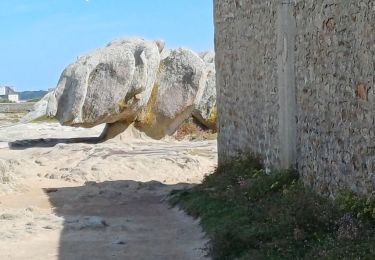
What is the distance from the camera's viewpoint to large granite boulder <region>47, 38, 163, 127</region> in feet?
67.9

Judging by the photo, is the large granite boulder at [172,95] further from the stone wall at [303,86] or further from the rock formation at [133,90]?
the stone wall at [303,86]

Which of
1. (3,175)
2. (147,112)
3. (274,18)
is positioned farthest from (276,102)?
(147,112)

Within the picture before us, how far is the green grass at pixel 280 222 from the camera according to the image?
723 centimetres

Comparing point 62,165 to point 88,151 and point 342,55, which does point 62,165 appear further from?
point 342,55

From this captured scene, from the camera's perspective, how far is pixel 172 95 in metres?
21.9

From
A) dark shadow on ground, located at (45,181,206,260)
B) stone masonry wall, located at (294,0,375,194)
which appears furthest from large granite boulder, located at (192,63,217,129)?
stone masonry wall, located at (294,0,375,194)

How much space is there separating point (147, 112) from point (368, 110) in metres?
14.3

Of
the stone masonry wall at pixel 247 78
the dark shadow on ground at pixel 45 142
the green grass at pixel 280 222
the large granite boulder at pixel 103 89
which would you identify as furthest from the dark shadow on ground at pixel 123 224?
the dark shadow on ground at pixel 45 142

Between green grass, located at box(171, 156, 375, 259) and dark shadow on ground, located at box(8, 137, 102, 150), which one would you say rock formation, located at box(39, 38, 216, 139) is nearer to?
dark shadow on ground, located at box(8, 137, 102, 150)

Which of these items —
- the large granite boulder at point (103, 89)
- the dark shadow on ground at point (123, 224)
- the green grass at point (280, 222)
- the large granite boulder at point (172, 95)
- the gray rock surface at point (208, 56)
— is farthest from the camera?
the gray rock surface at point (208, 56)

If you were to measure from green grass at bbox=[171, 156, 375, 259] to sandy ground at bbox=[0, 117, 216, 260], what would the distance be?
1.54 feet

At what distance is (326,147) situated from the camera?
29.8 ft

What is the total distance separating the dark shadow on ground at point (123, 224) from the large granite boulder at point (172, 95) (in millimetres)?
6466

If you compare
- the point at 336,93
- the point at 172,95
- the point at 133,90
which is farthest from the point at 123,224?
the point at 172,95
